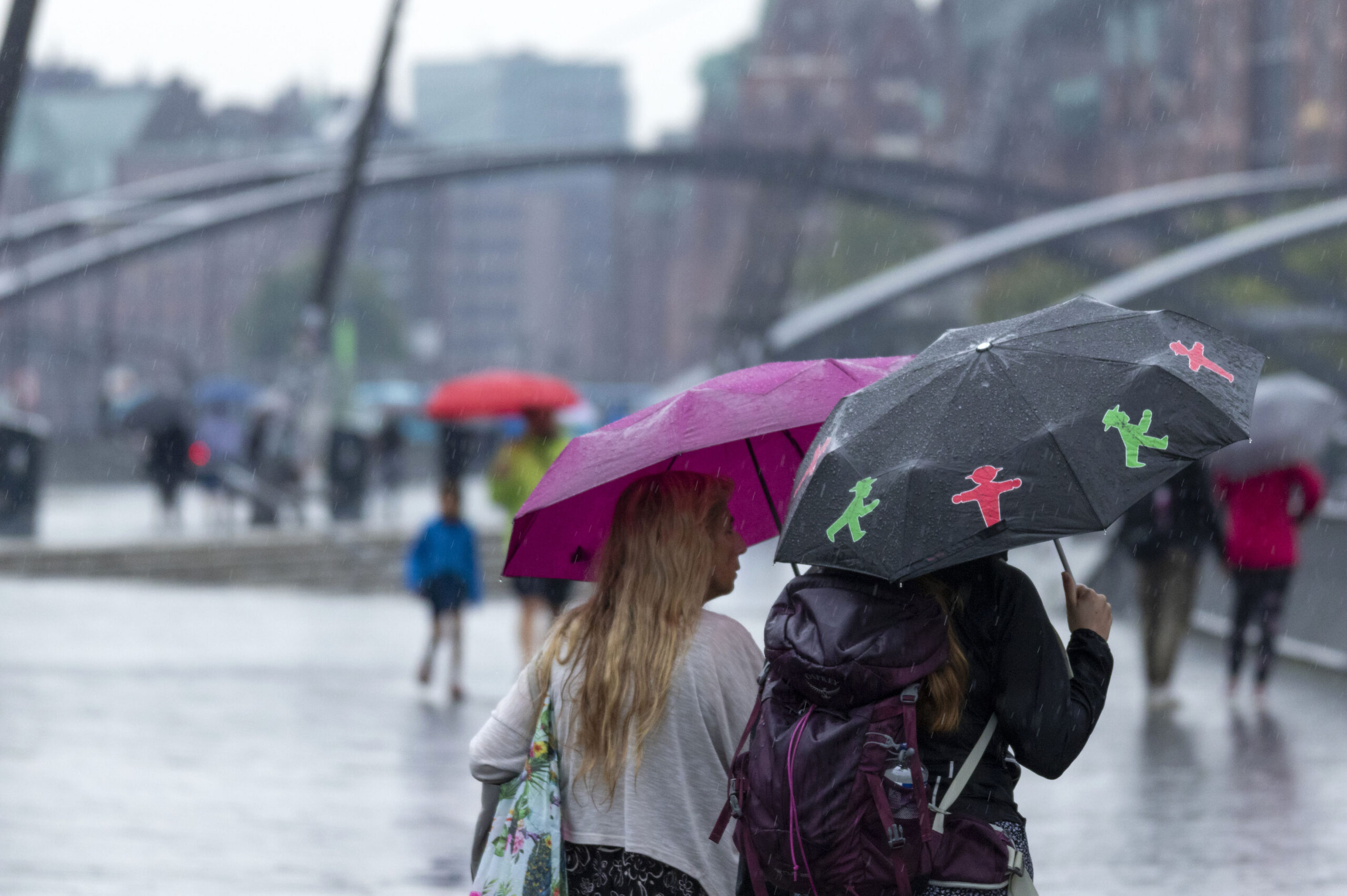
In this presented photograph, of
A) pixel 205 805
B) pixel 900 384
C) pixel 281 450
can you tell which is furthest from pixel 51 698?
pixel 281 450

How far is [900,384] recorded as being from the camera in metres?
3.07

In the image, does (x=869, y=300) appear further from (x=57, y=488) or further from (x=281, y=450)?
(x=57, y=488)

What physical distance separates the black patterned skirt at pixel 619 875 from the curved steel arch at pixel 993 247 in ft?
68.5

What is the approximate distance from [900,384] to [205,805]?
5047mm

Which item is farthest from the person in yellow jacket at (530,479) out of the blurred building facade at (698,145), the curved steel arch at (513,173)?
the curved steel arch at (513,173)

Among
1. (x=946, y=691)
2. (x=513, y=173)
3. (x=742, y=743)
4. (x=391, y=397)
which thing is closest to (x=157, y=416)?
(x=742, y=743)

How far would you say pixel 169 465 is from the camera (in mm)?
23875

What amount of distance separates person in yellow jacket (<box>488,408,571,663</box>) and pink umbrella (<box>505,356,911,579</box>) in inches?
259

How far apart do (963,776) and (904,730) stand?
145mm

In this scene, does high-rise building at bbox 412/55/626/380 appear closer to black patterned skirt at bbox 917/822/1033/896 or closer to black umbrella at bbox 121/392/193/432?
black umbrella at bbox 121/392/193/432

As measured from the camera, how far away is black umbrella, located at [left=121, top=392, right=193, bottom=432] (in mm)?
24484

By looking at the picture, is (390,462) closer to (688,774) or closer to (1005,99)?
(688,774)

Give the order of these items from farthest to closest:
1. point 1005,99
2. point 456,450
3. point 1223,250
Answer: point 1005,99, point 1223,250, point 456,450

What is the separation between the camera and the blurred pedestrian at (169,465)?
78.3ft
